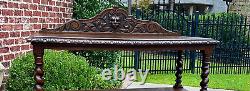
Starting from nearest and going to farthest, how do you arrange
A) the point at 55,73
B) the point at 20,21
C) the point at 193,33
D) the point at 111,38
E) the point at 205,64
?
1. the point at 111,38
2. the point at 205,64
3. the point at 55,73
4. the point at 20,21
5. the point at 193,33

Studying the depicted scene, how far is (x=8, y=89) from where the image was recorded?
4.45 metres

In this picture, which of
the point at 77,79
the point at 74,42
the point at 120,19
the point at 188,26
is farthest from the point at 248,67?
the point at 74,42

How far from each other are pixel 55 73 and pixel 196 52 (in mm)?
6392

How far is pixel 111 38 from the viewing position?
3.49 metres

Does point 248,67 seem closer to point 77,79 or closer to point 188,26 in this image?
point 188,26

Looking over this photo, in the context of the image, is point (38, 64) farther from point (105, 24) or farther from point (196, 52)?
point (196, 52)

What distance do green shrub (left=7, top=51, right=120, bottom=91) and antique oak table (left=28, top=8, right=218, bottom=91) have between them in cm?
71

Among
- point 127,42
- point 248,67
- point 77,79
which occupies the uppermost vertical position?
point 127,42


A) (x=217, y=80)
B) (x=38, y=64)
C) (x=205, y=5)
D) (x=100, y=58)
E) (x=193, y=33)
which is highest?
(x=205, y=5)

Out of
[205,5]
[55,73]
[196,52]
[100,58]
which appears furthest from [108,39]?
[205,5]

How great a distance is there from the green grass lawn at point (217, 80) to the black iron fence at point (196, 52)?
0.42m

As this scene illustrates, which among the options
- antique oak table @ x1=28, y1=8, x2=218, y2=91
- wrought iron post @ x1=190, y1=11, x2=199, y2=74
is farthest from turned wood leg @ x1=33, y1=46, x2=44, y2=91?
wrought iron post @ x1=190, y1=11, x2=199, y2=74

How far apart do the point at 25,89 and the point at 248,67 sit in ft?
25.1

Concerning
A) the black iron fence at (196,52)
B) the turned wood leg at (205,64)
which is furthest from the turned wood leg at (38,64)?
the black iron fence at (196,52)
